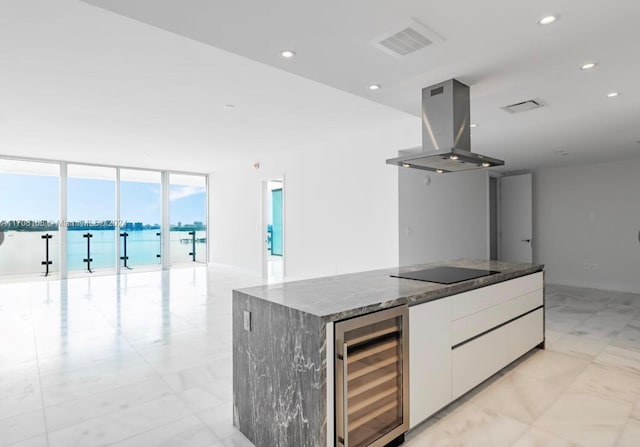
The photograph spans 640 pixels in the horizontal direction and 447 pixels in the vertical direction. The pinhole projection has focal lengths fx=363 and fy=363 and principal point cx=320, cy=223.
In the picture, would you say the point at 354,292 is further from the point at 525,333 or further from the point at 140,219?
the point at 140,219

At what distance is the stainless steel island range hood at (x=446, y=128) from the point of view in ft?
9.67

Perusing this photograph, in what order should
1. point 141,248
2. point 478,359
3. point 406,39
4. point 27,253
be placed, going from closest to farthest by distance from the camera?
point 406,39, point 478,359, point 27,253, point 141,248

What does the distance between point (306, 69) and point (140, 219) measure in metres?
8.19

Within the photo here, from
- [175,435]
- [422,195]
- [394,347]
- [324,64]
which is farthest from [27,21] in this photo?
[422,195]

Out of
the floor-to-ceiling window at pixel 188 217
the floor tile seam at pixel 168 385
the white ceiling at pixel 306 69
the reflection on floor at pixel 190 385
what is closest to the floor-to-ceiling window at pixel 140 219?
the floor-to-ceiling window at pixel 188 217

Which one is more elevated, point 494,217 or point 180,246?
point 494,217

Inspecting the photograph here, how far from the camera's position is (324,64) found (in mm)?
2617

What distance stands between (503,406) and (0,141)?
831 cm

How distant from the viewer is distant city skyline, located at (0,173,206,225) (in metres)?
7.94

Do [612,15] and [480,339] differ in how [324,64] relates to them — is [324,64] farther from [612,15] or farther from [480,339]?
[480,339]

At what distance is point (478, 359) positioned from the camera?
2592 mm

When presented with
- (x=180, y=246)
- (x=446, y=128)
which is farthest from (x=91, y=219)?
(x=446, y=128)

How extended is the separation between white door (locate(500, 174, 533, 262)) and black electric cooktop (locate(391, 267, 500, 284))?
5.42m

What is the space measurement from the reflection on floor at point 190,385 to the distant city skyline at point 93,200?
3.92m
